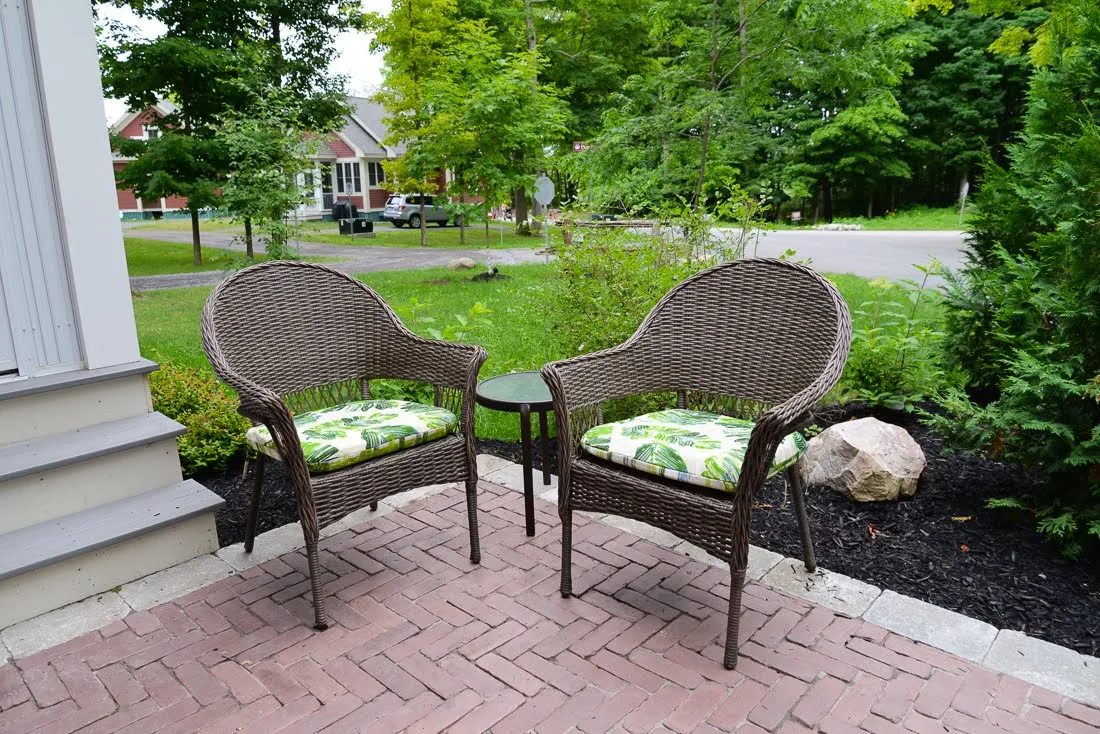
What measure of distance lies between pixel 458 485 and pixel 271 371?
1.01 metres

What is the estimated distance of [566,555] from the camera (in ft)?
7.91

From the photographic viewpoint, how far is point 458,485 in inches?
132

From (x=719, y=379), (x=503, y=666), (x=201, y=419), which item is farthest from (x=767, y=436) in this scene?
(x=201, y=419)

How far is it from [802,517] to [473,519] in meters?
1.15

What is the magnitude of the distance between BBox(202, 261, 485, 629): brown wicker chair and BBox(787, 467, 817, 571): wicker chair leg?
1.12 meters

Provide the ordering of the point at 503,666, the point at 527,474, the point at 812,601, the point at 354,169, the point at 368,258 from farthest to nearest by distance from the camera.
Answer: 1. the point at 354,169
2. the point at 368,258
3. the point at 527,474
4. the point at 812,601
5. the point at 503,666

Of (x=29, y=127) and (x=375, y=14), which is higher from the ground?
(x=375, y=14)

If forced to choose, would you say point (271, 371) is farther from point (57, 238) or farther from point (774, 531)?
point (774, 531)

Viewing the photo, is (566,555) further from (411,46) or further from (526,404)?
(411,46)

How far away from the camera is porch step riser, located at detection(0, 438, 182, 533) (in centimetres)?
244

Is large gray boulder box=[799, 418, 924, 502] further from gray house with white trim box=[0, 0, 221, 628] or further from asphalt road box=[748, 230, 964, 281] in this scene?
asphalt road box=[748, 230, 964, 281]

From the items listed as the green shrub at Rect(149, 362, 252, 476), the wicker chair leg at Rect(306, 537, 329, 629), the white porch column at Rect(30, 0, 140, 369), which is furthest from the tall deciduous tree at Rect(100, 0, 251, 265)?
the wicker chair leg at Rect(306, 537, 329, 629)

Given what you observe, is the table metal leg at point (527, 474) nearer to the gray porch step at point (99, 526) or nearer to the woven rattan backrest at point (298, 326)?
the woven rattan backrest at point (298, 326)

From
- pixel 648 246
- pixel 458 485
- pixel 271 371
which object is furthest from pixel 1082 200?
pixel 271 371
